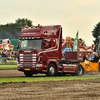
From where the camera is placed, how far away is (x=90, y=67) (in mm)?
25672

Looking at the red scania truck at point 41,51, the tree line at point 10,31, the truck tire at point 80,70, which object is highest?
the tree line at point 10,31

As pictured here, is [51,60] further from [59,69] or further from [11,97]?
[11,97]

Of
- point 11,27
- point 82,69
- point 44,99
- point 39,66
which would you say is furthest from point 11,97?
point 11,27

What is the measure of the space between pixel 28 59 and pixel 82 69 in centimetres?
506

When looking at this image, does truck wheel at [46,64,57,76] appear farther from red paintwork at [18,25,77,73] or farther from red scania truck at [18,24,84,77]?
red paintwork at [18,25,77,73]

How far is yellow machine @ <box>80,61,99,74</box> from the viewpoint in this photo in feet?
82.5

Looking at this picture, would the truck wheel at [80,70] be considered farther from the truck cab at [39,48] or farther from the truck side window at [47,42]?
the truck side window at [47,42]

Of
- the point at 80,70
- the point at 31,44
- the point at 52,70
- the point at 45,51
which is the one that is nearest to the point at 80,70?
the point at 80,70

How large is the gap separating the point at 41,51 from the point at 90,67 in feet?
18.5

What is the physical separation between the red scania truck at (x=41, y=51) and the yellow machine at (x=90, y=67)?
2.17 metres

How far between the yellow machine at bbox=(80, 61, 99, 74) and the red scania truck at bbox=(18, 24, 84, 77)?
2167 mm

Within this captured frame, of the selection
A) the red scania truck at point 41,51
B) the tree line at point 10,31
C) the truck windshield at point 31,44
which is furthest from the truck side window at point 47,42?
the tree line at point 10,31

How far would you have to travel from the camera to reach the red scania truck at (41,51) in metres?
22.0

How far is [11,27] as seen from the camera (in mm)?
131125
